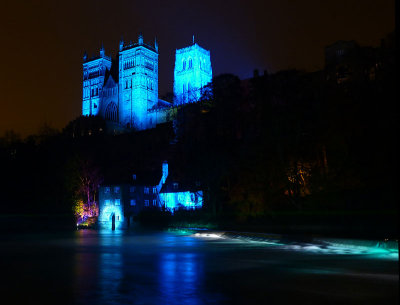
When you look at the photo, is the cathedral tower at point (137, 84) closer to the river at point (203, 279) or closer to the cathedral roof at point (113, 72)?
the cathedral roof at point (113, 72)

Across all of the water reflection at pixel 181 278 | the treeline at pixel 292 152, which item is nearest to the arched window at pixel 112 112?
the treeline at pixel 292 152

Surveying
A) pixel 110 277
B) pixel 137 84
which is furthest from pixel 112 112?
pixel 110 277

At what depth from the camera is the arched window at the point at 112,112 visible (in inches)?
6127

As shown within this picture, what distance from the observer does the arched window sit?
511ft

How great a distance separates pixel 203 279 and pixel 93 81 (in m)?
161

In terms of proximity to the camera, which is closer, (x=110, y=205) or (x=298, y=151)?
(x=298, y=151)

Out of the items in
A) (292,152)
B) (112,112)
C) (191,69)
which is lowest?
(292,152)

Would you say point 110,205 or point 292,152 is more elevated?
point 292,152

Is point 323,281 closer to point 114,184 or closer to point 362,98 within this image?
point 362,98

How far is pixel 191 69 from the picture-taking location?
144m

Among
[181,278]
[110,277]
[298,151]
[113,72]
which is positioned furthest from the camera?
[113,72]

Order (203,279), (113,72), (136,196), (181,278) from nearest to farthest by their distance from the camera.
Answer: (203,279) < (181,278) < (136,196) < (113,72)

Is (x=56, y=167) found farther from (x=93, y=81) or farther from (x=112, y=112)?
(x=93, y=81)

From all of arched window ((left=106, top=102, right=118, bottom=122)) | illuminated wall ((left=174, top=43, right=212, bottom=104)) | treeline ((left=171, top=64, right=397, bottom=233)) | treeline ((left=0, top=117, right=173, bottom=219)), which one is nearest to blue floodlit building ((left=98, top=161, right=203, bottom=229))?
treeline ((left=0, top=117, right=173, bottom=219))
